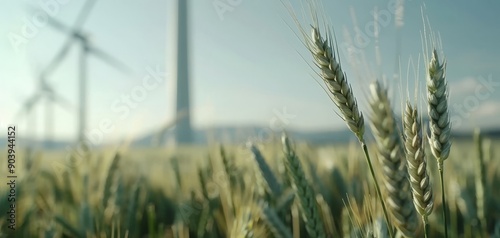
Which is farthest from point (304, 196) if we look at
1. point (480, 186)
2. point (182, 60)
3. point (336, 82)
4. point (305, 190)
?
point (182, 60)

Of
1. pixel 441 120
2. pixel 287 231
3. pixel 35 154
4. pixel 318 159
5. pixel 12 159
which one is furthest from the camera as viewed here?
pixel 318 159

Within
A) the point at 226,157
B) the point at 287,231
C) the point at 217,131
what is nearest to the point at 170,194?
the point at 217,131

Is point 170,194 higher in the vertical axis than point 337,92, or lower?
lower

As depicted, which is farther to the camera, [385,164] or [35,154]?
[35,154]

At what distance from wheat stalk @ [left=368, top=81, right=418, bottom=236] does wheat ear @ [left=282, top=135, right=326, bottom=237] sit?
1.27 feet

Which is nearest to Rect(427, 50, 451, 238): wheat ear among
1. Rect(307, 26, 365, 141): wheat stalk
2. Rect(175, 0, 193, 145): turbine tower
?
Rect(307, 26, 365, 141): wheat stalk

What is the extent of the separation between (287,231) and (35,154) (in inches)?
107

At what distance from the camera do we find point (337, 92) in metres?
1.07

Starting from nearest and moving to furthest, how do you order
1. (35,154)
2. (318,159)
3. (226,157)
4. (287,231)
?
1. (287,231)
2. (226,157)
3. (35,154)
4. (318,159)

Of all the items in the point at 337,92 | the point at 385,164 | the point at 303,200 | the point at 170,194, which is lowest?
the point at 170,194

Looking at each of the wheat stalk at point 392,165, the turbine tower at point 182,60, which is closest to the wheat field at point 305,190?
the wheat stalk at point 392,165

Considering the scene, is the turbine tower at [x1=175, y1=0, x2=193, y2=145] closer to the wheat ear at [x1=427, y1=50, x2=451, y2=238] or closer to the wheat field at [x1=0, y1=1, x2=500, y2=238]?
the wheat field at [x1=0, y1=1, x2=500, y2=238]

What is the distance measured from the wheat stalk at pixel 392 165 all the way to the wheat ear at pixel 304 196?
15.3 inches

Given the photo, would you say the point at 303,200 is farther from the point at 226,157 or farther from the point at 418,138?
the point at 226,157
